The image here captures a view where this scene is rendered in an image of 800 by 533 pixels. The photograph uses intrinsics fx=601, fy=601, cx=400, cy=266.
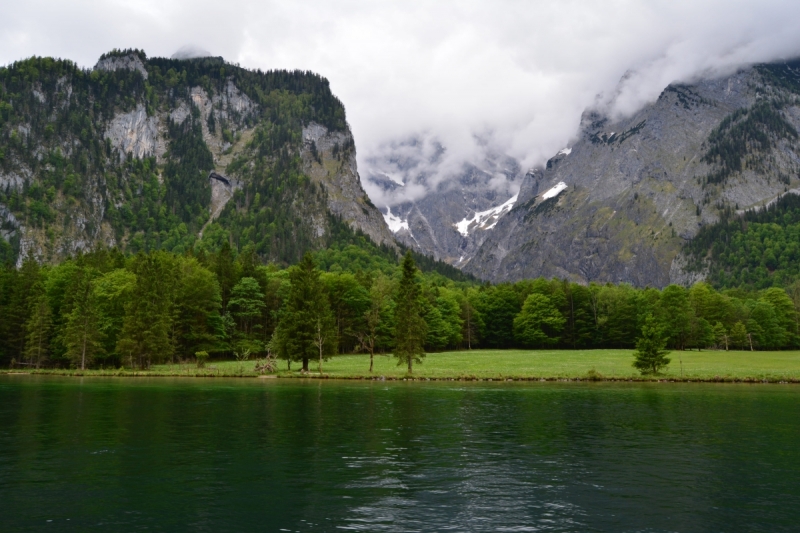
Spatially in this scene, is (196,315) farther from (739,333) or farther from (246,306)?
(739,333)

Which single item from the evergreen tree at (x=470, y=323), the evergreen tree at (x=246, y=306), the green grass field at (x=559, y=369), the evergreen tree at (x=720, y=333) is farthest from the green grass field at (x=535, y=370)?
the evergreen tree at (x=470, y=323)

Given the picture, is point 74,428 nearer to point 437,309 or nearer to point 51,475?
point 51,475

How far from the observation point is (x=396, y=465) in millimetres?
28250

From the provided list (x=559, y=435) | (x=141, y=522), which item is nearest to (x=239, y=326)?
(x=559, y=435)

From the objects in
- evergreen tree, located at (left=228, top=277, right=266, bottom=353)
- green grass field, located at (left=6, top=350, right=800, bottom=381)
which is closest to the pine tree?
green grass field, located at (left=6, top=350, right=800, bottom=381)

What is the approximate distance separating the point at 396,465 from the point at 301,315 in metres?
60.1

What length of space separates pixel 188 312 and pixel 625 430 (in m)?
89.9

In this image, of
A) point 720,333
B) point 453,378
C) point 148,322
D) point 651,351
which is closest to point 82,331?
point 148,322

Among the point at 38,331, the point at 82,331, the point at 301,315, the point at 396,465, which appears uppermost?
the point at 301,315

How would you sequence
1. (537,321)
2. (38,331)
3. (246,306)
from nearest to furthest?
(38,331) < (246,306) < (537,321)

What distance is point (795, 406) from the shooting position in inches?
2039

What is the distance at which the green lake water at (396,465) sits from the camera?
1978 cm

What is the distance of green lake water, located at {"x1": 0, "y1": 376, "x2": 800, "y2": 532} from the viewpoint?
19.8 meters

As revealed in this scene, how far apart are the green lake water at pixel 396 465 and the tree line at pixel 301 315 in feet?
124
